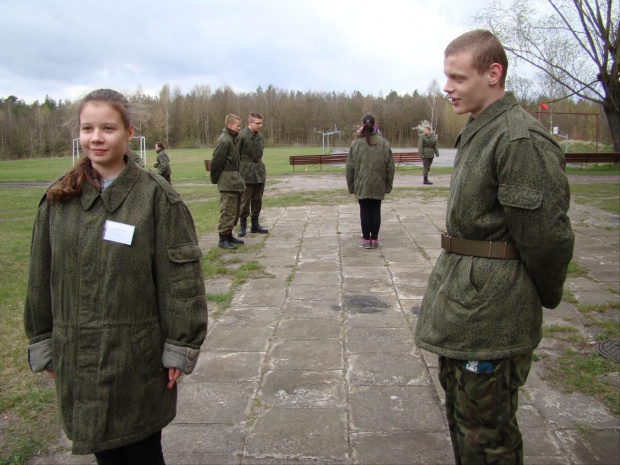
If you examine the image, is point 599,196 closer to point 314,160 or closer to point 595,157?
point 595,157

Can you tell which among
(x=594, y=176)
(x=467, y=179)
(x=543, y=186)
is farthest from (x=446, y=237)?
(x=594, y=176)

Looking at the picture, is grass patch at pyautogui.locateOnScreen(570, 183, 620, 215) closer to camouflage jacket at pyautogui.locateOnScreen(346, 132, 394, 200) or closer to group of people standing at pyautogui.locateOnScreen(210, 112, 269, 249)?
camouflage jacket at pyautogui.locateOnScreen(346, 132, 394, 200)

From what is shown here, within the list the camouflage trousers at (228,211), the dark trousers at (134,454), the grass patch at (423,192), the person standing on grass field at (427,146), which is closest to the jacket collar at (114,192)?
the dark trousers at (134,454)

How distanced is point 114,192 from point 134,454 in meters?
0.99

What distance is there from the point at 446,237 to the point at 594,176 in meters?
20.4

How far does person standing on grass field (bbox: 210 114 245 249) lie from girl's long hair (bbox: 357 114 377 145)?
1800 millimetres

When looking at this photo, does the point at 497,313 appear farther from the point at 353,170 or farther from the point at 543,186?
the point at 353,170

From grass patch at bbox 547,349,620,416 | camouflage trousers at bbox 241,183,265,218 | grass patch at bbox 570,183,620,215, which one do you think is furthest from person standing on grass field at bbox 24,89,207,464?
grass patch at bbox 570,183,620,215

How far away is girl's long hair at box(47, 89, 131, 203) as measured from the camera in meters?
1.89

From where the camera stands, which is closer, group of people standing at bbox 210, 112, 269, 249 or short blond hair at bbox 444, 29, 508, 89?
short blond hair at bbox 444, 29, 508, 89

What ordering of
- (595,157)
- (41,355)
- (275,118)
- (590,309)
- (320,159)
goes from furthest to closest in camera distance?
(275,118) → (320,159) → (595,157) → (590,309) → (41,355)

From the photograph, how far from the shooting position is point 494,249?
191cm

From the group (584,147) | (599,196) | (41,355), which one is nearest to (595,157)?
(599,196)

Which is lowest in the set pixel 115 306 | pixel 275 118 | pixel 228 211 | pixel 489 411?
pixel 489 411
